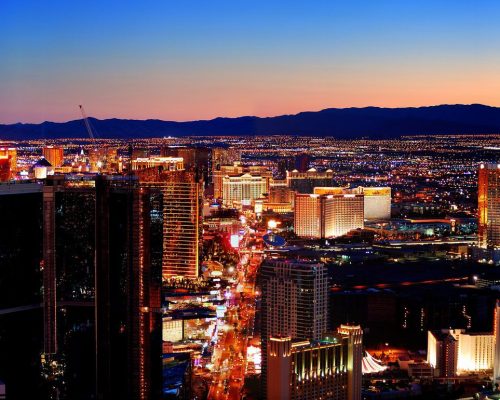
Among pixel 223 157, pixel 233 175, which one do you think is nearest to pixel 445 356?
pixel 233 175

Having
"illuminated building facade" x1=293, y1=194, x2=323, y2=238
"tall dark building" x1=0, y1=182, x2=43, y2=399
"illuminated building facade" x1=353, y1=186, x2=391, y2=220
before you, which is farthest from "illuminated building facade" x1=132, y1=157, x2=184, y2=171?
"tall dark building" x1=0, y1=182, x2=43, y2=399

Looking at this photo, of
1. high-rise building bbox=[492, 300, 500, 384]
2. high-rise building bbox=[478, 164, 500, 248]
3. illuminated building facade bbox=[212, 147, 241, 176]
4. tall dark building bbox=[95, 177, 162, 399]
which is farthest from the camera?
illuminated building facade bbox=[212, 147, 241, 176]

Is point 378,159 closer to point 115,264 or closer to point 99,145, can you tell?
point 99,145

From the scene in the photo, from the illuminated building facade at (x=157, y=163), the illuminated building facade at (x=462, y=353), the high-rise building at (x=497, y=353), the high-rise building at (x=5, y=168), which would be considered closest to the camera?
the high-rise building at (x=497, y=353)

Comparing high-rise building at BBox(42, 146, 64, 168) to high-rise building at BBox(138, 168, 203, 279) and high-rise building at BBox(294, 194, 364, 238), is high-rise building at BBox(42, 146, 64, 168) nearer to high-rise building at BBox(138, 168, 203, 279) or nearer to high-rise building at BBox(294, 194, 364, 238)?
high-rise building at BBox(138, 168, 203, 279)

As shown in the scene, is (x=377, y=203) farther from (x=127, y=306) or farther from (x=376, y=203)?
(x=127, y=306)

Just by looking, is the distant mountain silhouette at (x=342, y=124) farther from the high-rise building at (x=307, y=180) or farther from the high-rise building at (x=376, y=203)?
the high-rise building at (x=376, y=203)

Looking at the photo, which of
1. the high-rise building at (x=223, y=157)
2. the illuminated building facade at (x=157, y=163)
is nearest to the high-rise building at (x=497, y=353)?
the illuminated building facade at (x=157, y=163)
